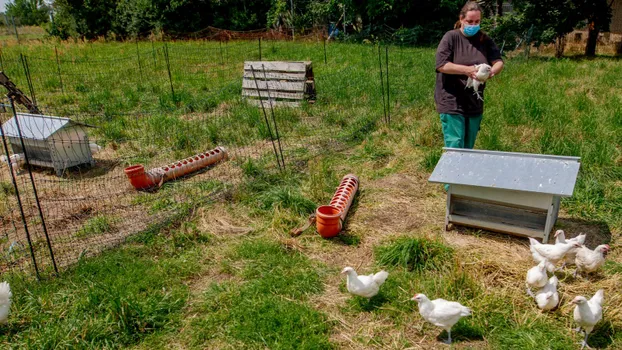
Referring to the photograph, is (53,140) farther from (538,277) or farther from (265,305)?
(538,277)

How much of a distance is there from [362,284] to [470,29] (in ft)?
7.98

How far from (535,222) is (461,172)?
72 centimetres

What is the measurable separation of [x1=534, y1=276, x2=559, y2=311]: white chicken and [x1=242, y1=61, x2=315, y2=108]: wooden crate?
20.4 feet

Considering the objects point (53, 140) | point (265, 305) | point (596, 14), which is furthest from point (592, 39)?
point (265, 305)

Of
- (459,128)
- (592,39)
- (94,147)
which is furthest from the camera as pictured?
(592,39)

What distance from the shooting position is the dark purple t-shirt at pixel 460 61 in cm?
417

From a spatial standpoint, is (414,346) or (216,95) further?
(216,95)

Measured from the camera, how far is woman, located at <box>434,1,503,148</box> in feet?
13.4

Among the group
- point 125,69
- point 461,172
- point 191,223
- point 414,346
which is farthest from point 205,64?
point 414,346

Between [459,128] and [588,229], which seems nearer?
[588,229]

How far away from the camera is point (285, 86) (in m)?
9.04

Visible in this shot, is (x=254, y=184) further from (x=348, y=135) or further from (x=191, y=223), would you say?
(x=348, y=135)

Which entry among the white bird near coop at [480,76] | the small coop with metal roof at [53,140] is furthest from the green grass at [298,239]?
the white bird near coop at [480,76]

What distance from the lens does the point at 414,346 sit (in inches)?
113
